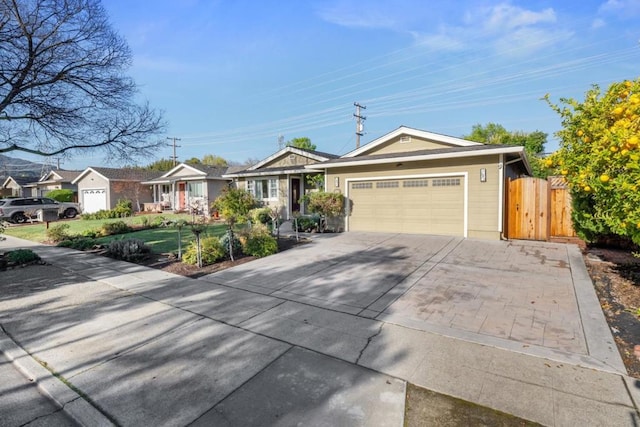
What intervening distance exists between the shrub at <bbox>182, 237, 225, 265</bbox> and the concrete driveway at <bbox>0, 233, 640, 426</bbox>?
877 millimetres

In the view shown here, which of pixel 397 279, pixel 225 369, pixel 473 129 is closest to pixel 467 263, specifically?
pixel 397 279

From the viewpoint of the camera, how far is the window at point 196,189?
23.8 m

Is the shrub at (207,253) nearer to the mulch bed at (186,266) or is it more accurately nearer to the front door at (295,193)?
the mulch bed at (186,266)

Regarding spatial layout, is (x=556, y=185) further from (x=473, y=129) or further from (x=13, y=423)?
(x=473, y=129)

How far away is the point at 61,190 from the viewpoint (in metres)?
31.9

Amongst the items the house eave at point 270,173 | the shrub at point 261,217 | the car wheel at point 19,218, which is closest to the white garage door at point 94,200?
the car wheel at point 19,218

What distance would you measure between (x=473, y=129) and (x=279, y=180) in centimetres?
3120

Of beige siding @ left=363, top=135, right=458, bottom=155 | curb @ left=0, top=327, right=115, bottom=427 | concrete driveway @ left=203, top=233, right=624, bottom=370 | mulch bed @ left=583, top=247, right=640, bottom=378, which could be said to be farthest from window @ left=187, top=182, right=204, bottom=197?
mulch bed @ left=583, top=247, right=640, bottom=378

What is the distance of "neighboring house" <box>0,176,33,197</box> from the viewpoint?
39922 millimetres

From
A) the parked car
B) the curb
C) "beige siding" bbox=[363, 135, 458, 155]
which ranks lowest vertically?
the curb

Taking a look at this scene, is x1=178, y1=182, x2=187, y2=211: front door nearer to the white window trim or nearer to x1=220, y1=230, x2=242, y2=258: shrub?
the white window trim

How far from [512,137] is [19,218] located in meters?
42.2

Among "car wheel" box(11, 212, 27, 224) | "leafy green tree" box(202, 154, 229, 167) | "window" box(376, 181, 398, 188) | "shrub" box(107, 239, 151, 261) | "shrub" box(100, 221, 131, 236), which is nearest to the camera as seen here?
"shrub" box(107, 239, 151, 261)

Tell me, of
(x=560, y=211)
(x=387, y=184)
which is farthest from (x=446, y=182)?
(x=560, y=211)
